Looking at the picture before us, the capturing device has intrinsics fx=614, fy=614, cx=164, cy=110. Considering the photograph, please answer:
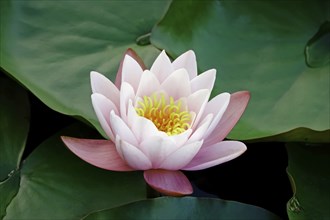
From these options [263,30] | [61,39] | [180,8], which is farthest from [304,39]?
[61,39]

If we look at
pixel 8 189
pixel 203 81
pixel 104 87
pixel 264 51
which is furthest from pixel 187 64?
pixel 8 189

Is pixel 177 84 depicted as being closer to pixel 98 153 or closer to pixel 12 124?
pixel 98 153

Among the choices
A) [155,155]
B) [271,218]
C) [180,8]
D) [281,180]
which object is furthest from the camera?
[281,180]

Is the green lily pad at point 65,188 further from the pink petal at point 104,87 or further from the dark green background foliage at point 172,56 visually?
the pink petal at point 104,87

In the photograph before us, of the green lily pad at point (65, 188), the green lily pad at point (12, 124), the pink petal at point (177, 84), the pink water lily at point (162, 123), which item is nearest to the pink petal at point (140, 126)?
the pink water lily at point (162, 123)

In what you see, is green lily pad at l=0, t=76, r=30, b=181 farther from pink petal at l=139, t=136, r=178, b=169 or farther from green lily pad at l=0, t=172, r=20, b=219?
pink petal at l=139, t=136, r=178, b=169

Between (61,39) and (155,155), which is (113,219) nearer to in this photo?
(155,155)
